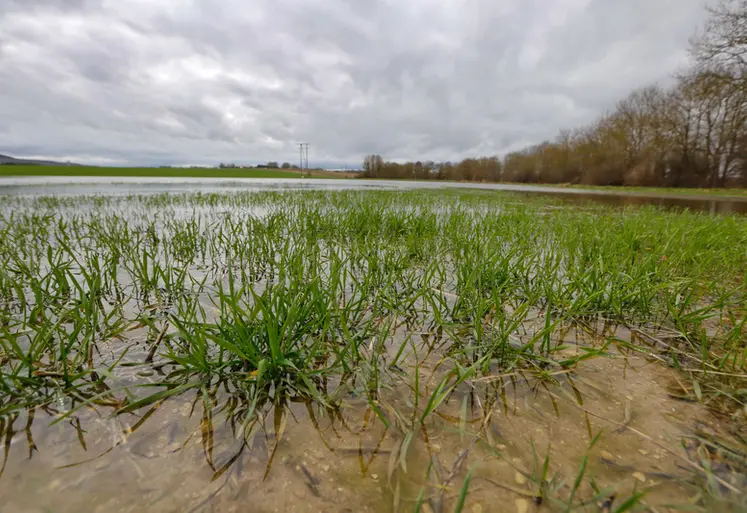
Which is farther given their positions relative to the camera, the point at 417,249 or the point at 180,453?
the point at 417,249

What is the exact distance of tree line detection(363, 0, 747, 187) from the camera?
16.6 meters

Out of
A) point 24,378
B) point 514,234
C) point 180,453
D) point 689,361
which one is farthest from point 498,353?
point 514,234

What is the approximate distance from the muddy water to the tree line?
2495 cm

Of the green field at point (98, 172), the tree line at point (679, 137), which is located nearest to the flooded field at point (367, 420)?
the tree line at point (679, 137)

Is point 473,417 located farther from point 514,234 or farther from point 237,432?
point 514,234

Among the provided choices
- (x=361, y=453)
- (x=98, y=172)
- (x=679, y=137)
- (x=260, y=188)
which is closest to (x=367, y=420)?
(x=361, y=453)

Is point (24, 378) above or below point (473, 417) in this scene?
above

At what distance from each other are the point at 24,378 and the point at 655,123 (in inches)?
1865

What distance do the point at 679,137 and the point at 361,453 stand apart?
46.4 metres

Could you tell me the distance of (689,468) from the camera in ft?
3.70

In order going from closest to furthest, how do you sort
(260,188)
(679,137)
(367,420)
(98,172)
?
1. (367,420)
2. (260,188)
3. (679,137)
4. (98,172)

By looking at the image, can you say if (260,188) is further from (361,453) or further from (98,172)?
(98,172)

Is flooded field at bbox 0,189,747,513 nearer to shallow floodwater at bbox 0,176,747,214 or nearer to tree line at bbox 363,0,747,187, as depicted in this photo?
shallow floodwater at bbox 0,176,747,214

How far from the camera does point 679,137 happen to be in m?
31.8
